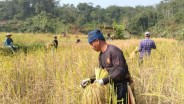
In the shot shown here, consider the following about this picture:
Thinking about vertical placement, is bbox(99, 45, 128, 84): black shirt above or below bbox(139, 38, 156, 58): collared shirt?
above

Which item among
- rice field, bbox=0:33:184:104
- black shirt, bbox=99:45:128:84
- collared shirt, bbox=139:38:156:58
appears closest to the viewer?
black shirt, bbox=99:45:128:84

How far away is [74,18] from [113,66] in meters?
63.6

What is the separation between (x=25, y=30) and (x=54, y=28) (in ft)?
11.3

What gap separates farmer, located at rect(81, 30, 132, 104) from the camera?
344 centimetres

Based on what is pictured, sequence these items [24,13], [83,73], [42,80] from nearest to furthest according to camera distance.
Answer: [83,73] → [42,80] → [24,13]

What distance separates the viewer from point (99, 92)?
3.35 meters

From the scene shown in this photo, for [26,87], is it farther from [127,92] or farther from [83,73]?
[127,92]

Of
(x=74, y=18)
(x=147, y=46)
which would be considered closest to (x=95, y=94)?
(x=147, y=46)

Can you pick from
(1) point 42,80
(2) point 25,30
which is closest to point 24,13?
(2) point 25,30

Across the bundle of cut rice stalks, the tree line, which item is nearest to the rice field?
the bundle of cut rice stalks

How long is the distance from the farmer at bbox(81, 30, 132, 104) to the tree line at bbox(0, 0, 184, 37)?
25151 mm

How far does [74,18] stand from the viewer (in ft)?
219

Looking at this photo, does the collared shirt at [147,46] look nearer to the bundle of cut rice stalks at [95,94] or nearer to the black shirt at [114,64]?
the black shirt at [114,64]

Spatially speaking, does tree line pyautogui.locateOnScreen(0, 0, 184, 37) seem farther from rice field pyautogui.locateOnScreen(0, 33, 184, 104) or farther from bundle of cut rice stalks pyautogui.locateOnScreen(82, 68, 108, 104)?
bundle of cut rice stalks pyautogui.locateOnScreen(82, 68, 108, 104)
